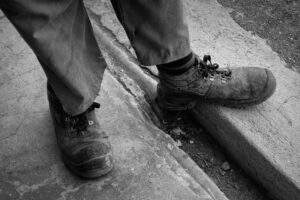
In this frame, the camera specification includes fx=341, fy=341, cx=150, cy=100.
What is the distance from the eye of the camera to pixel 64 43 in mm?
918

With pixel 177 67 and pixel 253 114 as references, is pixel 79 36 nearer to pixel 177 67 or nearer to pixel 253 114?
pixel 177 67

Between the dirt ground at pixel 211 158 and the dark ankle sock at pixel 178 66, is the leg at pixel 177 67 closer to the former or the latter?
the dark ankle sock at pixel 178 66

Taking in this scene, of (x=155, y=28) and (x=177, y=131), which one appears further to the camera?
(x=177, y=131)

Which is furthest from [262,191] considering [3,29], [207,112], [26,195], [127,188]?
[3,29]

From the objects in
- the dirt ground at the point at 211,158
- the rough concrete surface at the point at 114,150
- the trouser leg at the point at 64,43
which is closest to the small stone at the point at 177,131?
the dirt ground at the point at 211,158

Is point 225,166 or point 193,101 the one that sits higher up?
point 193,101

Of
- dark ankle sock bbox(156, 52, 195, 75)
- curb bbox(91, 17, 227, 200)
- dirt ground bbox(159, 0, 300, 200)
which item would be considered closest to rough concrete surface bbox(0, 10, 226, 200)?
curb bbox(91, 17, 227, 200)

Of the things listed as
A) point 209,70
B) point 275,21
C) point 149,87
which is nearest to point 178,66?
point 209,70

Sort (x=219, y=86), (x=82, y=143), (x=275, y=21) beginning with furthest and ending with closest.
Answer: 1. (x=275, y=21)
2. (x=219, y=86)
3. (x=82, y=143)

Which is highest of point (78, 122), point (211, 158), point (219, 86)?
point (219, 86)

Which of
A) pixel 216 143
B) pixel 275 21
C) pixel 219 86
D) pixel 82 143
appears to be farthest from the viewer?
pixel 275 21

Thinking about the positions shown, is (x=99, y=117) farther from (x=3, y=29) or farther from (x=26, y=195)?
(x=3, y=29)

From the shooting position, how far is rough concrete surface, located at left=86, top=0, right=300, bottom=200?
3.96 ft

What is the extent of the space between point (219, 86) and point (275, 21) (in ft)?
2.03
